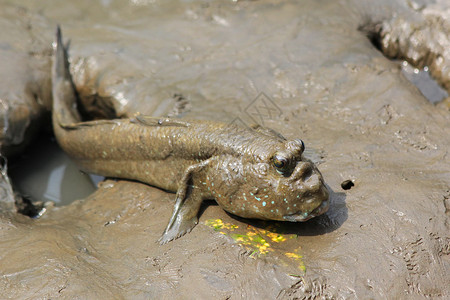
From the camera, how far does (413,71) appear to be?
5664 millimetres

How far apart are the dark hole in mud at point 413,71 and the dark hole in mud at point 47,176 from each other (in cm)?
425

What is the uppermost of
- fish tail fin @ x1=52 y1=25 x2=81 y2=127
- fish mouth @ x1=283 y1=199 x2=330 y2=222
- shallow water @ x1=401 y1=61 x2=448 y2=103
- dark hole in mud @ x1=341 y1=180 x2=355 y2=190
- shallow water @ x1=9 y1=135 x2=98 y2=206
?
fish tail fin @ x1=52 y1=25 x2=81 y2=127

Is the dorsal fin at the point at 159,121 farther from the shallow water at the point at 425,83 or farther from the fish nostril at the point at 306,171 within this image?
the shallow water at the point at 425,83

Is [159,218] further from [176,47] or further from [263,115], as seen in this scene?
[176,47]

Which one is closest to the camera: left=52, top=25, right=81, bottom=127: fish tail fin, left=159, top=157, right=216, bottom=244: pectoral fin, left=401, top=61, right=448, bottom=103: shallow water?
left=159, top=157, right=216, bottom=244: pectoral fin

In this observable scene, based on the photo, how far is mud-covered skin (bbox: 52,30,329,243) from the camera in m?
3.06

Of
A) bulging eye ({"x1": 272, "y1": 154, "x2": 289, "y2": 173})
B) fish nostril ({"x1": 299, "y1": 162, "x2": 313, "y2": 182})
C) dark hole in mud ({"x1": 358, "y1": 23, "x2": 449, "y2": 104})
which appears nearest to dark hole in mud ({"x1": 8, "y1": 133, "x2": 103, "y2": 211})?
bulging eye ({"x1": 272, "y1": 154, "x2": 289, "y2": 173})

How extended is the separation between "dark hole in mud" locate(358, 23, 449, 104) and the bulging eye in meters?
3.15

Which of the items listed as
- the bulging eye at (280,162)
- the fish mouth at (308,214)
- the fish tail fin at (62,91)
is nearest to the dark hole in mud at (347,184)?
the fish mouth at (308,214)

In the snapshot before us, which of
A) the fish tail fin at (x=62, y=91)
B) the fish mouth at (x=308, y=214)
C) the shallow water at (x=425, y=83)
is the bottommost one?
the shallow water at (x=425, y=83)

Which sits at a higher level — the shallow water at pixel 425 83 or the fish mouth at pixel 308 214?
the fish mouth at pixel 308 214

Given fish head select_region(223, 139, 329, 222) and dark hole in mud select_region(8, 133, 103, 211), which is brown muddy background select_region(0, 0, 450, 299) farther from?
fish head select_region(223, 139, 329, 222)

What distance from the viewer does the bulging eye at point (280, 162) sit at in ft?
9.82

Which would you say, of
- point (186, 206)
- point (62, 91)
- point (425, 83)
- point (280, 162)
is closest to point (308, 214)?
point (280, 162)
